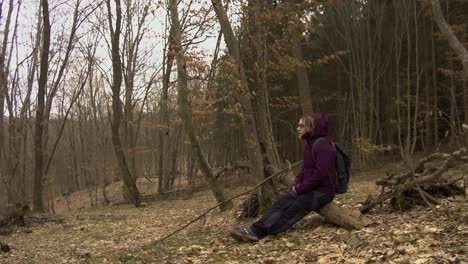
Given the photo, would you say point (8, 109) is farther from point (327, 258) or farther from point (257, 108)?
point (327, 258)

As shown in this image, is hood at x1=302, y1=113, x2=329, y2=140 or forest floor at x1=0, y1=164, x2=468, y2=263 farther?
hood at x1=302, y1=113, x2=329, y2=140

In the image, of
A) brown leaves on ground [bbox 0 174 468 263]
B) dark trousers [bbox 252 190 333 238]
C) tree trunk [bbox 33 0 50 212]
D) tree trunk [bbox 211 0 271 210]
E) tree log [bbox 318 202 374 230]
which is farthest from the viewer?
tree trunk [bbox 33 0 50 212]

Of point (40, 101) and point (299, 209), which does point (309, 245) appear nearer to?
point (299, 209)

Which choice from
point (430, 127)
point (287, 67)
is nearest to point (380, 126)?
point (430, 127)

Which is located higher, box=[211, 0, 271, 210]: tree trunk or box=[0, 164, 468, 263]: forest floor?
box=[211, 0, 271, 210]: tree trunk

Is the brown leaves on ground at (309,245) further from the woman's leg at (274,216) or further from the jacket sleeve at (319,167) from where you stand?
the jacket sleeve at (319,167)

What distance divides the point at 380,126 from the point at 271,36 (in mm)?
16735

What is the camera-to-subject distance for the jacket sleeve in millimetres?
6230

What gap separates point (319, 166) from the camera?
6.24 metres

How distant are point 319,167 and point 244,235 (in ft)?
4.57

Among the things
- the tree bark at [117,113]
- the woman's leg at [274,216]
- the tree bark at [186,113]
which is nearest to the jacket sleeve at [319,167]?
the woman's leg at [274,216]

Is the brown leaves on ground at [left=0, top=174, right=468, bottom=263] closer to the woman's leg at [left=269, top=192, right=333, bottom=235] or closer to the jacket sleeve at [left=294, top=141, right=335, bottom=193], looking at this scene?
the woman's leg at [left=269, top=192, right=333, bottom=235]

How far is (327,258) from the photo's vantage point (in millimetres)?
5336

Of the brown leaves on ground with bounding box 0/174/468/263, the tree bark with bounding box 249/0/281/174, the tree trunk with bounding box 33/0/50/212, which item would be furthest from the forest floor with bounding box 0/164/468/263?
the tree trunk with bounding box 33/0/50/212
